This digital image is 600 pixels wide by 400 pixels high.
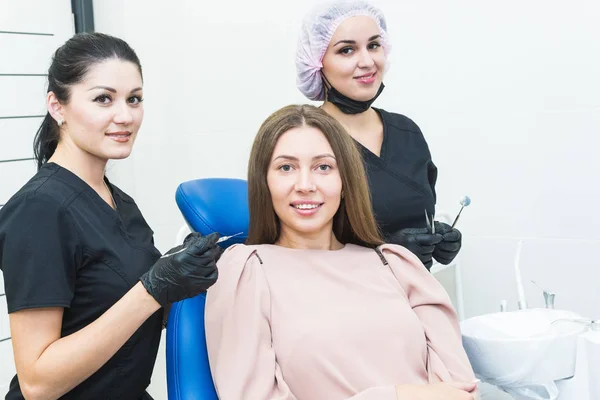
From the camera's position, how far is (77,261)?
136cm

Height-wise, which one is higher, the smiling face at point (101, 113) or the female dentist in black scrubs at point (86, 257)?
the smiling face at point (101, 113)

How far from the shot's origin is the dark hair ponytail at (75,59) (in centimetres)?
144

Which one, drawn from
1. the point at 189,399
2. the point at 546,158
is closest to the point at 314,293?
the point at 189,399

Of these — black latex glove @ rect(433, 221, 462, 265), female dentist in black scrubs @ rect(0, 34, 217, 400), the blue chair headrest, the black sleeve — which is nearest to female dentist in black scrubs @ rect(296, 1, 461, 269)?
→ black latex glove @ rect(433, 221, 462, 265)

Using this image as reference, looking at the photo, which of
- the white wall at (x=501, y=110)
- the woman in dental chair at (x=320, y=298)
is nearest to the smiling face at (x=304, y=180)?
the woman in dental chair at (x=320, y=298)

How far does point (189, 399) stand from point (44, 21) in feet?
6.97

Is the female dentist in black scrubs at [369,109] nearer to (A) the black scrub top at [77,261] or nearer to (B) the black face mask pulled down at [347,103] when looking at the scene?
(B) the black face mask pulled down at [347,103]

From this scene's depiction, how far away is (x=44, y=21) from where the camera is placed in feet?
9.95

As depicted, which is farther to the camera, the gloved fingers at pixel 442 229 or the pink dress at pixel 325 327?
the gloved fingers at pixel 442 229

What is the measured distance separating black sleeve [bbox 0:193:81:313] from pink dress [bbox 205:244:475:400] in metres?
0.36

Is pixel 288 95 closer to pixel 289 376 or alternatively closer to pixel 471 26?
pixel 471 26

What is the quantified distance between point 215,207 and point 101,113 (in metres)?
0.37

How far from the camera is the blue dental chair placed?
151 cm

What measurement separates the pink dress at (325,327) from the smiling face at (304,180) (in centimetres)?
9
